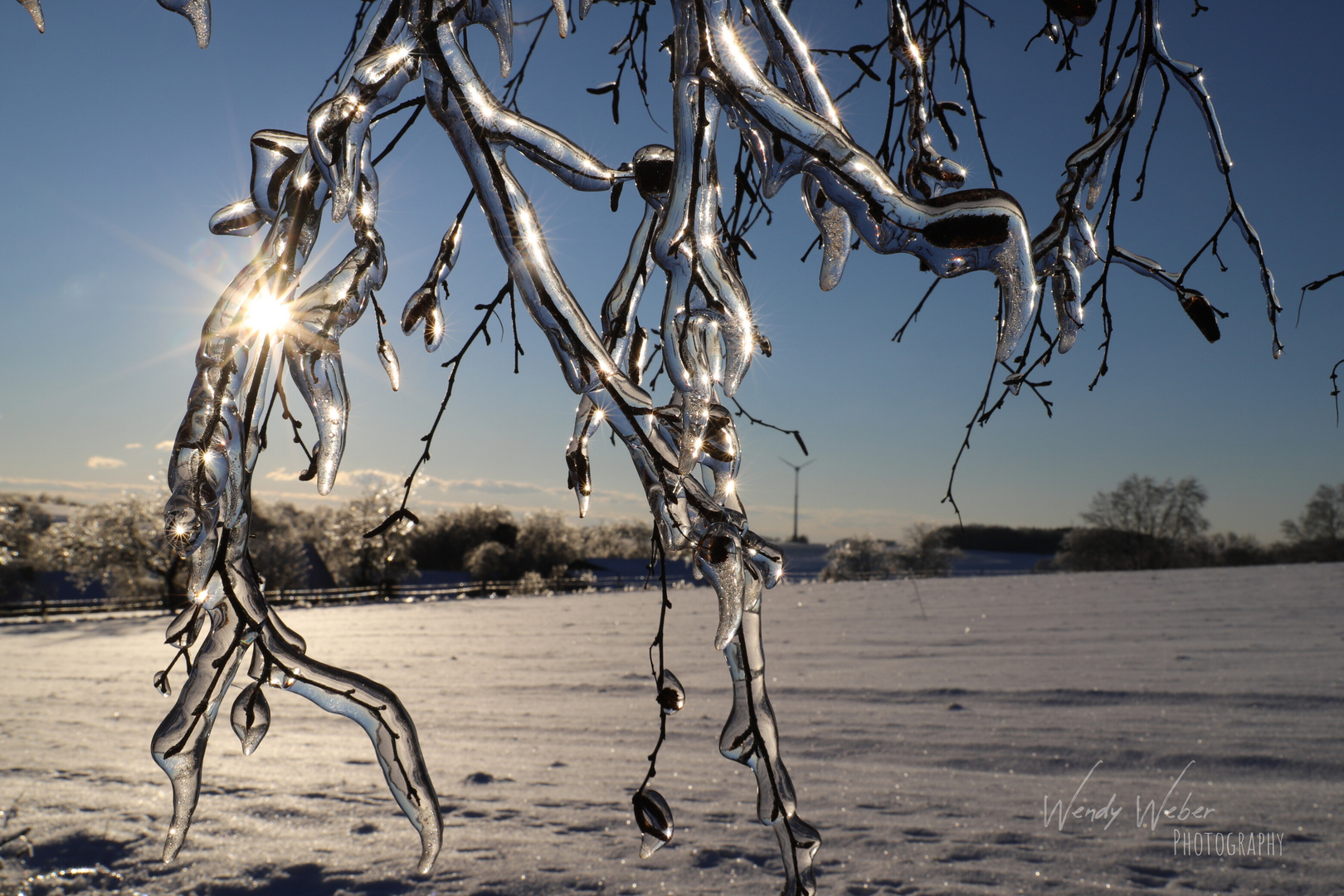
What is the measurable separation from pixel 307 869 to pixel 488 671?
16.9 feet

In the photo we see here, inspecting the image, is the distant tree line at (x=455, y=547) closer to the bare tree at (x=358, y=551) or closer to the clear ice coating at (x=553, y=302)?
the bare tree at (x=358, y=551)

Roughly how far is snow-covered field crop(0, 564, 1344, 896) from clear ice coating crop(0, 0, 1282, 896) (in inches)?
92.0

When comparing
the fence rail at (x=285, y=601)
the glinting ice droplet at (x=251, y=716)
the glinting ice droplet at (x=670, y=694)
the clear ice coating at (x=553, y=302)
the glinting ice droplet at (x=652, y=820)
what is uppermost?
the clear ice coating at (x=553, y=302)

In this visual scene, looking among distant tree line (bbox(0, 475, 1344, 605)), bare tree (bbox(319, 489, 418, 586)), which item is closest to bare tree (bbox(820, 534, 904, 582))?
distant tree line (bbox(0, 475, 1344, 605))

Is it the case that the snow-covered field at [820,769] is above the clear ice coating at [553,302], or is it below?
below

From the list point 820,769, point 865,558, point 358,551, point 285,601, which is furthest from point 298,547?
point 820,769

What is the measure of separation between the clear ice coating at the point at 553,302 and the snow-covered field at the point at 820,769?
2.34 meters

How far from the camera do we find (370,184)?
0.97m

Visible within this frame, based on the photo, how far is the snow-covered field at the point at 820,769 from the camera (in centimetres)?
307

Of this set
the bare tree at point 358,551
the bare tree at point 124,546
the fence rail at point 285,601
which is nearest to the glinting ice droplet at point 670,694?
the fence rail at point 285,601

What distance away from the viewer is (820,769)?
4.33 m

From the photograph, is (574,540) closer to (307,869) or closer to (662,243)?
(307,869)

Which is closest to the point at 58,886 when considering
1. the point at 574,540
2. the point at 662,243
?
the point at 662,243

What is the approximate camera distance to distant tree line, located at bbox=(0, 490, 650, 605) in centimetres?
2716
